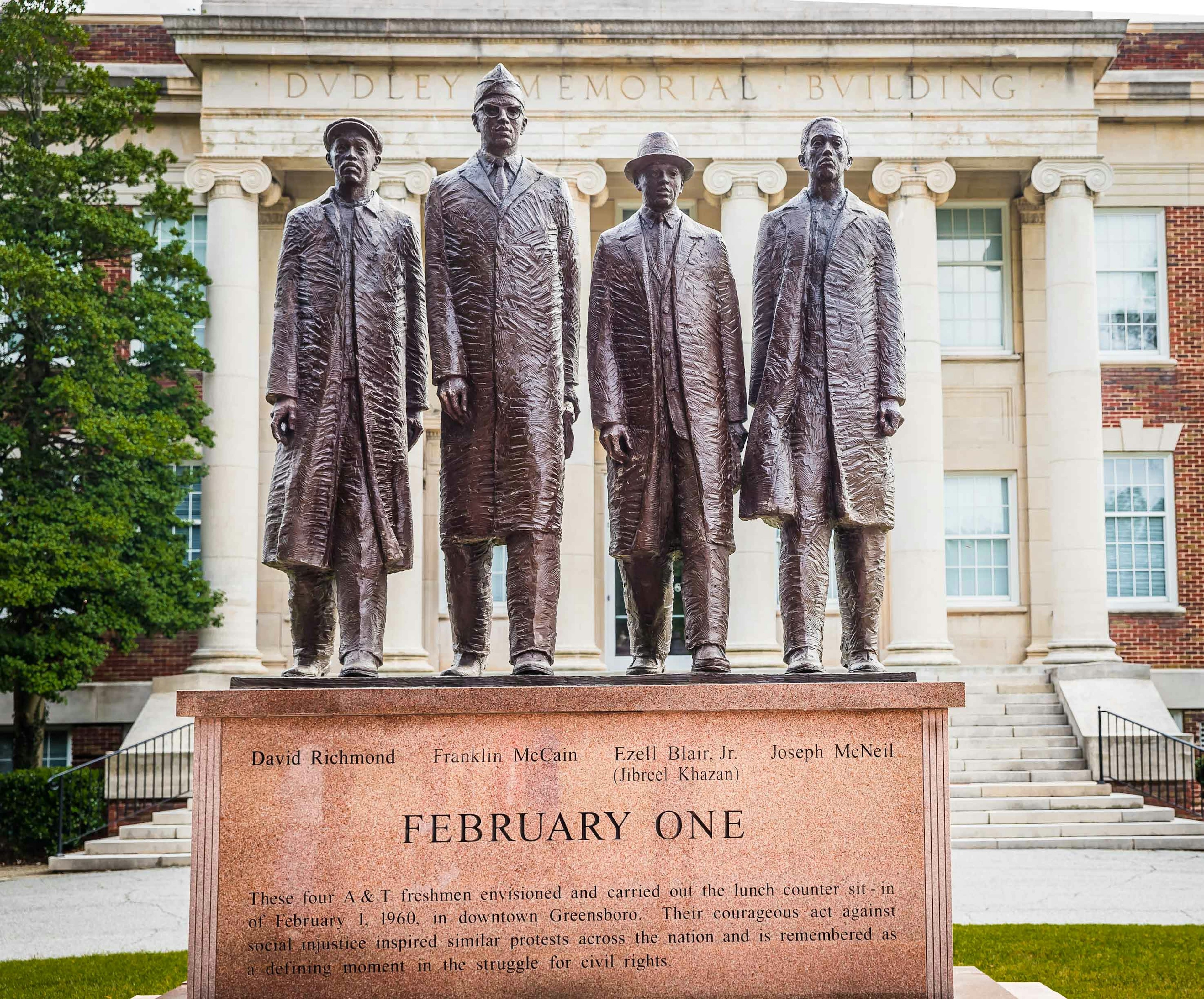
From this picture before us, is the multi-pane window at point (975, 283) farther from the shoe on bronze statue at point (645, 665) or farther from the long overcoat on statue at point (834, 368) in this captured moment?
the shoe on bronze statue at point (645, 665)

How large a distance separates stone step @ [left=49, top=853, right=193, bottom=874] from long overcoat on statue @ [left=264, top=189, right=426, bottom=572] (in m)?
11.1

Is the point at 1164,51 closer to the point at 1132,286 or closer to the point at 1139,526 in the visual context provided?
the point at 1132,286

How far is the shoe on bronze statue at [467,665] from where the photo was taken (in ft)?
26.0

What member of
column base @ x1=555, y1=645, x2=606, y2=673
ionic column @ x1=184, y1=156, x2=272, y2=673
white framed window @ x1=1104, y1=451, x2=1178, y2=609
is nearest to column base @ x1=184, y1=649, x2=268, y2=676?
ionic column @ x1=184, y1=156, x2=272, y2=673

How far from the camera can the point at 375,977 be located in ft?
22.6

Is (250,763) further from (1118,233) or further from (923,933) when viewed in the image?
(1118,233)

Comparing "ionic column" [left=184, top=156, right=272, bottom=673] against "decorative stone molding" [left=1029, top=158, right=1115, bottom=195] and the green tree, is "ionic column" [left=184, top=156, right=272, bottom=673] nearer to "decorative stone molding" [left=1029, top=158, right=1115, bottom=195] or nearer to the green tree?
the green tree

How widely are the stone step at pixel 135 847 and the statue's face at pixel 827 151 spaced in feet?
42.8

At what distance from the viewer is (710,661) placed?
787 cm

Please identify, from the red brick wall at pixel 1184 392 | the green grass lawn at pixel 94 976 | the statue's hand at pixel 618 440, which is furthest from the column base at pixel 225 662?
the statue's hand at pixel 618 440

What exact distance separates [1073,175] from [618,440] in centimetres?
1910

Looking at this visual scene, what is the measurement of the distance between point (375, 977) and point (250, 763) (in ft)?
3.92

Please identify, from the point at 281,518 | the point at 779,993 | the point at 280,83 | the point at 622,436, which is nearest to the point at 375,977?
the point at 779,993

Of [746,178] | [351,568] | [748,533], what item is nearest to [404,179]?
A: [746,178]
